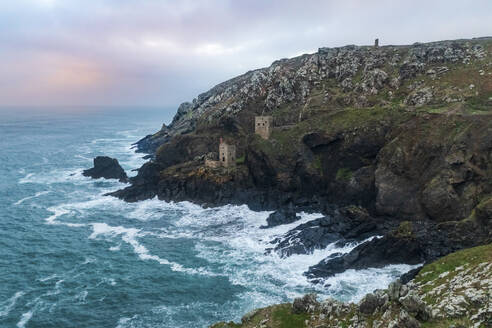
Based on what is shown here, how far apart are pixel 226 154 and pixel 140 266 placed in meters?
38.2

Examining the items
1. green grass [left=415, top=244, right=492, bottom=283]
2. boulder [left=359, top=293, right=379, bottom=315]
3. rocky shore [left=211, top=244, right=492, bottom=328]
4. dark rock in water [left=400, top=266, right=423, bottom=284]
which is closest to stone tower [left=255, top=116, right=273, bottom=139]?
dark rock in water [left=400, top=266, right=423, bottom=284]

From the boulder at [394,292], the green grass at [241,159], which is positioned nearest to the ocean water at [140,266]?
the green grass at [241,159]

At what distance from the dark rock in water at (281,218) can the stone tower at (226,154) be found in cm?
2160

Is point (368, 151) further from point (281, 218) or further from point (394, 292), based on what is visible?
point (394, 292)

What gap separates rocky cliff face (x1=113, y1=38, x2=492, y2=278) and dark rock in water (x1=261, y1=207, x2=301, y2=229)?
391 cm

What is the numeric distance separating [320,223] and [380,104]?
3773cm

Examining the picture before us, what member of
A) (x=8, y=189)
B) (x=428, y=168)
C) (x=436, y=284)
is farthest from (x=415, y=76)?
(x=8, y=189)

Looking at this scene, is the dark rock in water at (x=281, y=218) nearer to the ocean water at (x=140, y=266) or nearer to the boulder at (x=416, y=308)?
the ocean water at (x=140, y=266)

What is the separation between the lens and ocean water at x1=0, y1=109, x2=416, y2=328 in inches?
1800

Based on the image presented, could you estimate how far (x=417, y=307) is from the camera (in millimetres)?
25797

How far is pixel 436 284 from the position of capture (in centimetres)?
3316

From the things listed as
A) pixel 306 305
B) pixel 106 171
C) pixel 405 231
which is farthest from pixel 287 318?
pixel 106 171

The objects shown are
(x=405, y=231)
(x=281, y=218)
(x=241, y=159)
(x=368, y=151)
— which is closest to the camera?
(x=405, y=231)

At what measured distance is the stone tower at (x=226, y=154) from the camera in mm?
90188
